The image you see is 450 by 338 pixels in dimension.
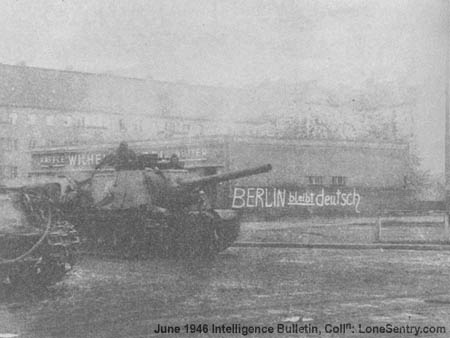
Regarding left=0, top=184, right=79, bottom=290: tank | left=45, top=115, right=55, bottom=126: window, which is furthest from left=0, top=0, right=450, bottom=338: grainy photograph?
left=45, top=115, right=55, bottom=126: window

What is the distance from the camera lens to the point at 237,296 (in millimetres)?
10898

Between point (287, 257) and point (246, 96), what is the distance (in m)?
9.47

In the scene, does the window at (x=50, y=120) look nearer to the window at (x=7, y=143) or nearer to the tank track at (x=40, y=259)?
the window at (x=7, y=143)

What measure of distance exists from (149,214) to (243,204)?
1651 cm

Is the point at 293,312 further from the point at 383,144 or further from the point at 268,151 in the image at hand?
the point at 383,144

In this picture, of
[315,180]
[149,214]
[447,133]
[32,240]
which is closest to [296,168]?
[315,180]

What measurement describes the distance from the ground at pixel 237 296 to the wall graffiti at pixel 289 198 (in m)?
17.1

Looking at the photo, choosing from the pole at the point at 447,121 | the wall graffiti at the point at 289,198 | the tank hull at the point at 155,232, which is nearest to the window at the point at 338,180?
the wall graffiti at the point at 289,198

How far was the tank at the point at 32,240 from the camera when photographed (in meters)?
11.8

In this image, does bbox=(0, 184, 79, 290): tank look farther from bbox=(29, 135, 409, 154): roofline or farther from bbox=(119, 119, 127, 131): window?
bbox=(119, 119, 127, 131): window

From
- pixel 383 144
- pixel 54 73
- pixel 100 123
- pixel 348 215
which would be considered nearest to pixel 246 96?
pixel 348 215

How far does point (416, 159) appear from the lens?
140 ft

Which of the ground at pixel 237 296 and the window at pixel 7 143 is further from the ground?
the window at pixel 7 143

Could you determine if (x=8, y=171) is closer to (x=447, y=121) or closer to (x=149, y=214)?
(x=149, y=214)
